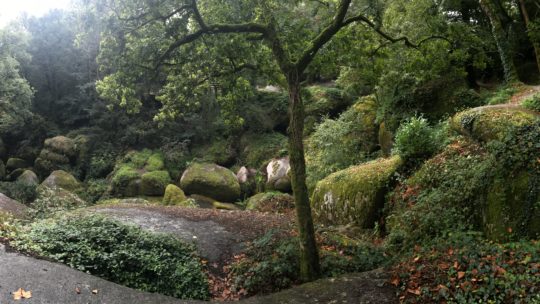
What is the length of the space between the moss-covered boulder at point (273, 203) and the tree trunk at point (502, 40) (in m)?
10.2

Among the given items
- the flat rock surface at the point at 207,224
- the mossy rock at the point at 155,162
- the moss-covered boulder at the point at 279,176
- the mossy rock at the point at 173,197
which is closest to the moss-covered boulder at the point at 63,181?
the mossy rock at the point at 155,162

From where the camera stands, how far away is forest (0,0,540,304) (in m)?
6.74

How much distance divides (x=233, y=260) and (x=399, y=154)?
5644 mm

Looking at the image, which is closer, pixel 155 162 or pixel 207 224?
pixel 207 224

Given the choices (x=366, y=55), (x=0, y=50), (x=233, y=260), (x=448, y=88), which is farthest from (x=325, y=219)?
(x=0, y=50)

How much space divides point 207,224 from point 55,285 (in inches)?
206

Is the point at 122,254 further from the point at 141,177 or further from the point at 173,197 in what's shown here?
the point at 141,177

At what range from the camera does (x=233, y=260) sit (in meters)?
9.42

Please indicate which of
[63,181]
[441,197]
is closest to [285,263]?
[441,197]

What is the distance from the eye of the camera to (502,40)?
1550 centimetres

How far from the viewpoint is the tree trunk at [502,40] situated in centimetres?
1524

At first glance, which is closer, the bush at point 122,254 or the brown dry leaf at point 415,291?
the brown dry leaf at point 415,291

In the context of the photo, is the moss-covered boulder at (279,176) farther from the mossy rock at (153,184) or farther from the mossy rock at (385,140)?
the mossy rock at (385,140)

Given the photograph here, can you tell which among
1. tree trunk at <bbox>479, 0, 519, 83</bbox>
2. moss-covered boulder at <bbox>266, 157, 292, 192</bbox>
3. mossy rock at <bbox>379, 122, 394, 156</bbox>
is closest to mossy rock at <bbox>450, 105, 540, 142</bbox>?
mossy rock at <bbox>379, 122, 394, 156</bbox>
